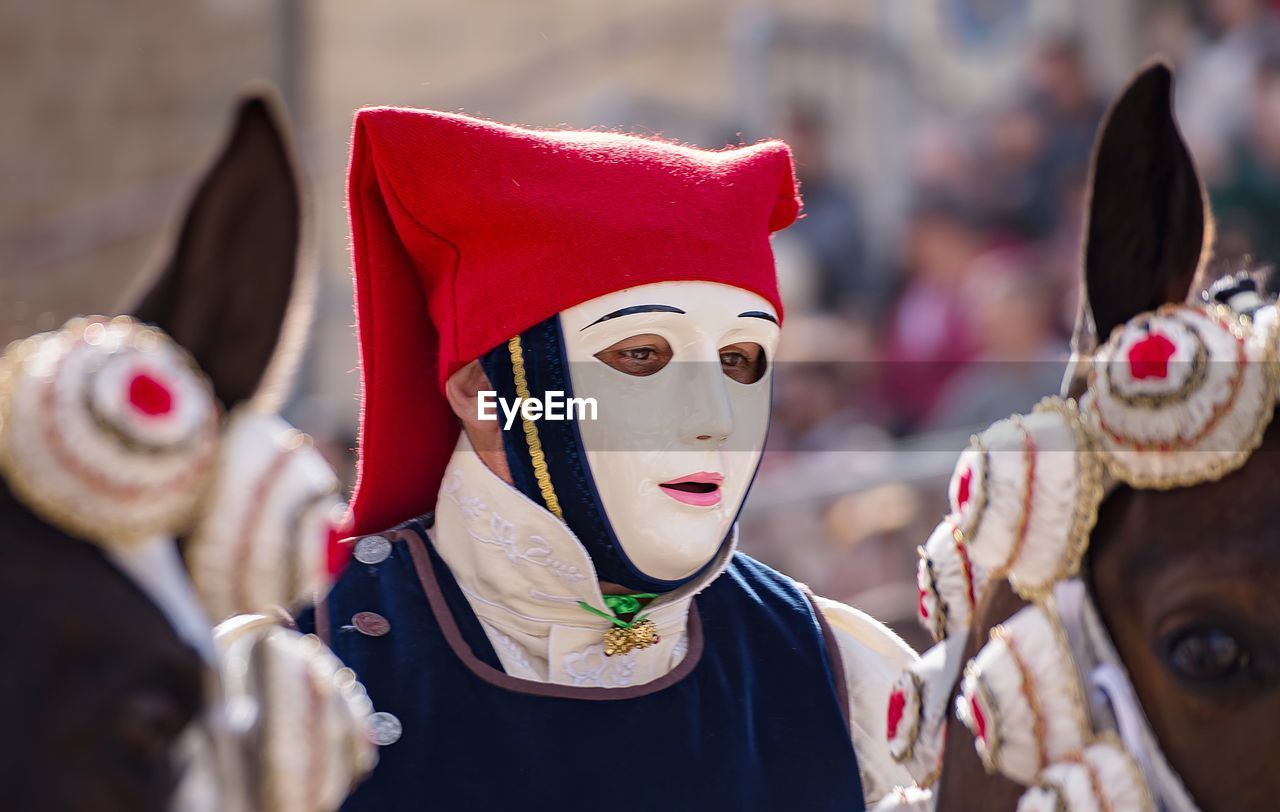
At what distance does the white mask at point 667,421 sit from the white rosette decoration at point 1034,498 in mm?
565

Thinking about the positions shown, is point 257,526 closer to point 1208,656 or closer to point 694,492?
point 1208,656

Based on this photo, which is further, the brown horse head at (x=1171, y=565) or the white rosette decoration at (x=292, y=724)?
the brown horse head at (x=1171, y=565)

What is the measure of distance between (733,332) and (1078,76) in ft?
18.1

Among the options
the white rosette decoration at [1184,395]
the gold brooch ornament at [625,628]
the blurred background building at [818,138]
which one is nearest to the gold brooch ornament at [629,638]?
the gold brooch ornament at [625,628]

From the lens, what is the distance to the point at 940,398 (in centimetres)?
697

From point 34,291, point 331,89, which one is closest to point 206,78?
point 331,89

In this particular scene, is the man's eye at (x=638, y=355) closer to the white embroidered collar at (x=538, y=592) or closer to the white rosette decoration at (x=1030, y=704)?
the white embroidered collar at (x=538, y=592)

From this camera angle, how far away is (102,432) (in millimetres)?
1445

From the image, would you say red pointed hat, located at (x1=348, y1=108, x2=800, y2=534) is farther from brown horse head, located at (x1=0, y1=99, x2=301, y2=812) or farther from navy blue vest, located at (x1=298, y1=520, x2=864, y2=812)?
brown horse head, located at (x1=0, y1=99, x2=301, y2=812)

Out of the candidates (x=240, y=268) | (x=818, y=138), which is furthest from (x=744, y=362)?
(x=818, y=138)

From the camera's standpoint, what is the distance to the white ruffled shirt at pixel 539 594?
264 centimetres

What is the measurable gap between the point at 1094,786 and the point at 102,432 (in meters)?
1.08

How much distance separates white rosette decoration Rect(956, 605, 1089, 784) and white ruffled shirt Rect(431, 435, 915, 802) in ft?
2.41

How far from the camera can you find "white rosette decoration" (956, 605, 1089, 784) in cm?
194
